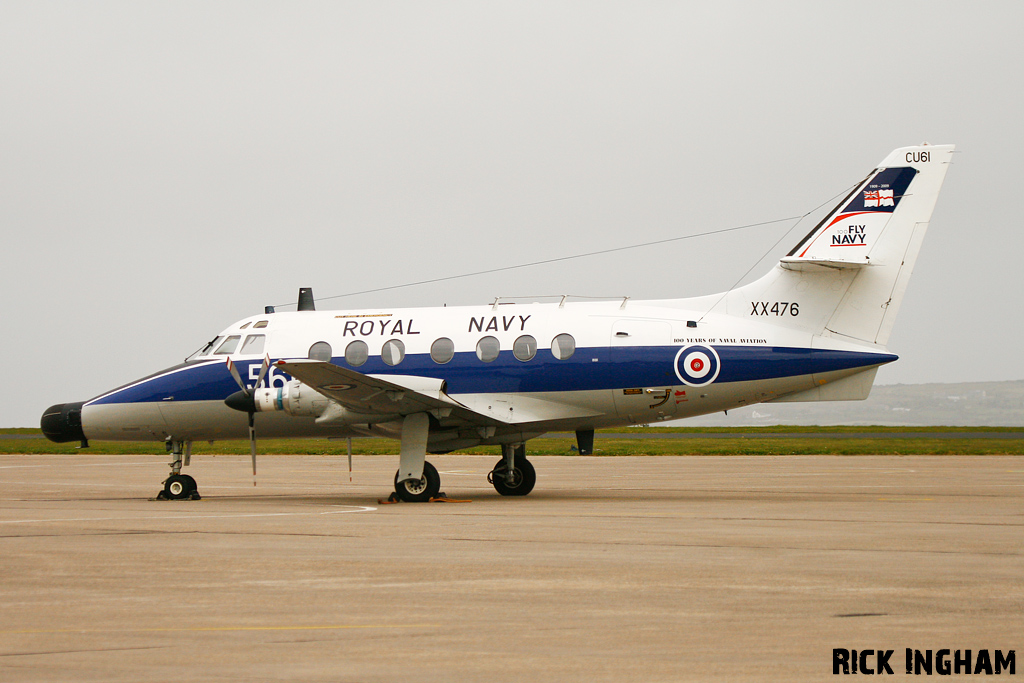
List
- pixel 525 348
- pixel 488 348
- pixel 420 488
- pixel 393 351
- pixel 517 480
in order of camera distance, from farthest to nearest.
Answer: pixel 517 480, pixel 393 351, pixel 488 348, pixel 525 348, pixel 420 488

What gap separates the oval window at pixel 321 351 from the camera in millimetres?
20297

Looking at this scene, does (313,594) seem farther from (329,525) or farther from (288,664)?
(329,525)

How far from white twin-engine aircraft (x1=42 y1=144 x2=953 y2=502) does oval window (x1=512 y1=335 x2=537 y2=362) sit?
0.02 meters

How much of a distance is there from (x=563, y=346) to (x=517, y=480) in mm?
3616

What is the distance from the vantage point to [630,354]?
61.9 feet

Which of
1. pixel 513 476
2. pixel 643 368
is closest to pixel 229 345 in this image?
pixel 513 476

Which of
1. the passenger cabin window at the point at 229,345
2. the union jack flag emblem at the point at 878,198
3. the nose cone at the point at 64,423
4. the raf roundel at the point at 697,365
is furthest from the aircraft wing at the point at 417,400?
the union jack flag emblem at the point at 878,198

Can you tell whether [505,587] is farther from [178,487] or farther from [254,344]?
[178,487]

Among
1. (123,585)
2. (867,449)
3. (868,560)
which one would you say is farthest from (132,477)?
(867,449)

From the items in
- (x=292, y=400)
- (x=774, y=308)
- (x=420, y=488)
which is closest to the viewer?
(x=420, y=488)

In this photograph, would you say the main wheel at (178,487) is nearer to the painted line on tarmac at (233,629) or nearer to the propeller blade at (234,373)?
the propeller blade at (234,373)

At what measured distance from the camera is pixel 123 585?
30.5ft

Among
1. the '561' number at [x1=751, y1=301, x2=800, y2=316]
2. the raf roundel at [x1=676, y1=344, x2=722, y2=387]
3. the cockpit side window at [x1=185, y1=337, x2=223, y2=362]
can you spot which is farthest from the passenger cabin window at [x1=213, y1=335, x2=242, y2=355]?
the '561' number at [x1=751, y1=301, x2=800, y2=316]

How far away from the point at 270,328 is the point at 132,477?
11485 mm
